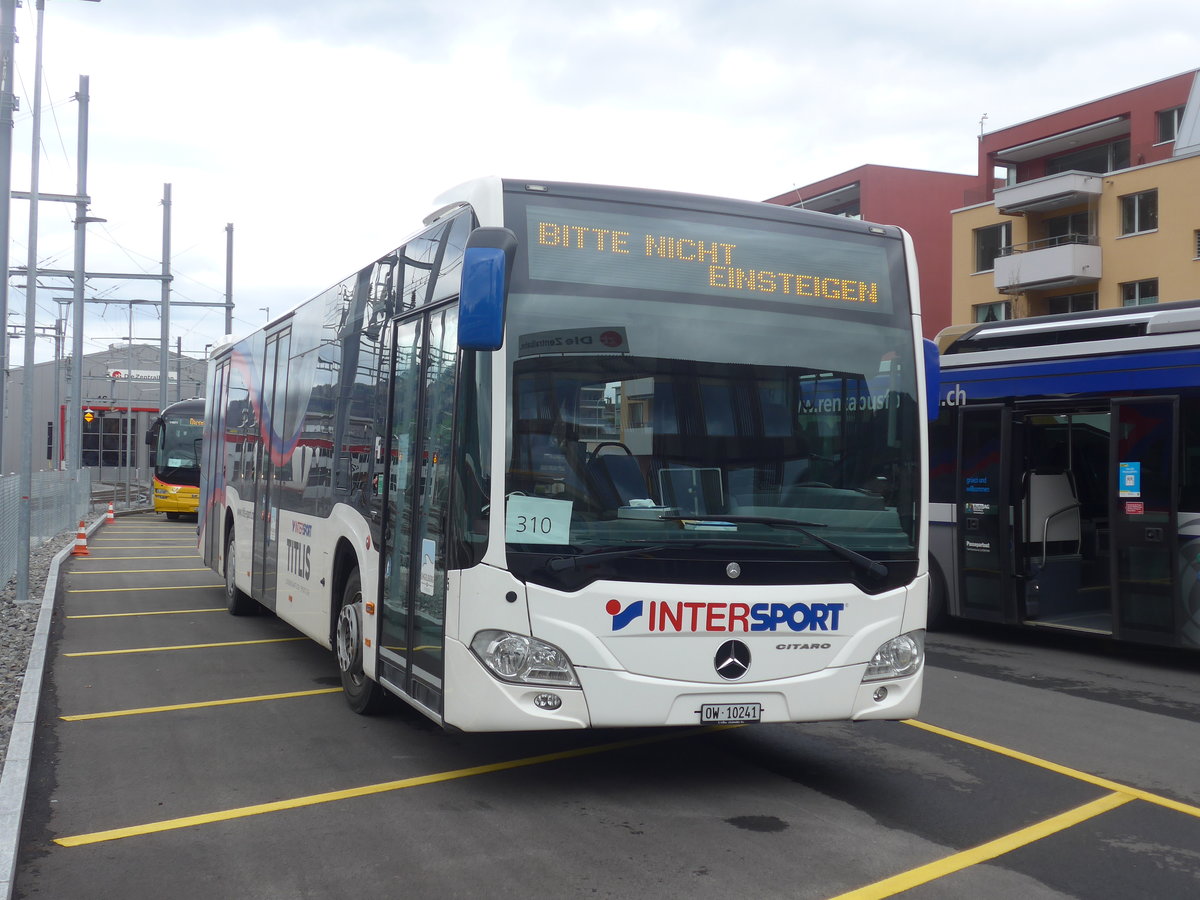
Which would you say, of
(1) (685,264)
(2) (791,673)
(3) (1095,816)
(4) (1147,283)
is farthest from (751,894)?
(4) (1147,283)

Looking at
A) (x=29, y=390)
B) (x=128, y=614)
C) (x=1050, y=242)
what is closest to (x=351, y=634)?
(x=128, y=614)

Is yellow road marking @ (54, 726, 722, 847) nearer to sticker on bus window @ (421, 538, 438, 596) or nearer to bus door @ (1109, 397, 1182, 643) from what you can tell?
sticker on bus window @ (421, 538, 438, 596)

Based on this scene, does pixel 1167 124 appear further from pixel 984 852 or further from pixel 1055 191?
pixel 984 852

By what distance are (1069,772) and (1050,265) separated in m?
32.8

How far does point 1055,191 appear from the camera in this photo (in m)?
36.6

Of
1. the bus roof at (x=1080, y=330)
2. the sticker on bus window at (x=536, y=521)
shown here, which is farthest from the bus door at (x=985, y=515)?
the sticker on bus window at (x=536, y=521)

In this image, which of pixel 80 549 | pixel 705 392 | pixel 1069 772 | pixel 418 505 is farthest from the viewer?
pixel 80 549

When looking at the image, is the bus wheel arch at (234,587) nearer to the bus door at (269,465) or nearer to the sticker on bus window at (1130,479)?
the bus door at (269,465)

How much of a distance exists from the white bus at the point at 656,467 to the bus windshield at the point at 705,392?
0.4 inches

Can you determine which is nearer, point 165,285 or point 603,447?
point 603,447

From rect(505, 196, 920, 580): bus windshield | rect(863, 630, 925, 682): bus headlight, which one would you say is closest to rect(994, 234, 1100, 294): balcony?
rect(505, 196, 920, 580): bus windshield

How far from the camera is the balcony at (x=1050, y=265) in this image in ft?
119

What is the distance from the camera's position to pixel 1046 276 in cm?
3684

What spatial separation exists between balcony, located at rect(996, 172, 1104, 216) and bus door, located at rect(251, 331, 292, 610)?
102 feet
